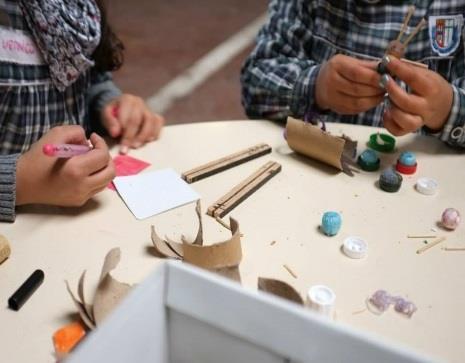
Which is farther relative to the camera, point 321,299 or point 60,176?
point 60,176

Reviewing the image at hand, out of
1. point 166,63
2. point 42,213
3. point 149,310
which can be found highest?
point 149,310

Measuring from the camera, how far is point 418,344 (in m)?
0.49

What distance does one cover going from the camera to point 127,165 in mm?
772

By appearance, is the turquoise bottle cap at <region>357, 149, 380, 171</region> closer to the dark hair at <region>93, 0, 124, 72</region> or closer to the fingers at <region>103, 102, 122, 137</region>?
the fingers at <region>103, 102, 122, 137</region>

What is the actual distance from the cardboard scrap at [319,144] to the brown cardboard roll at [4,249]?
42cm

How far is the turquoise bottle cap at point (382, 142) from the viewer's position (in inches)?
32.3

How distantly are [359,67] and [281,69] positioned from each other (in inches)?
8.0

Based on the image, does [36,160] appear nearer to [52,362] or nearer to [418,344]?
[52,362]

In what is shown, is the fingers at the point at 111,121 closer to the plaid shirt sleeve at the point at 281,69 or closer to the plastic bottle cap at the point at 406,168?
the plaid shirt sleeve at the point at 281,69

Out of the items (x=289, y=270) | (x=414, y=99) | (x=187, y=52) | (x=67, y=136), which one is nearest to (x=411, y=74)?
(x=414, y=99)

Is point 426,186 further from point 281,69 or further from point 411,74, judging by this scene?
point 281,69

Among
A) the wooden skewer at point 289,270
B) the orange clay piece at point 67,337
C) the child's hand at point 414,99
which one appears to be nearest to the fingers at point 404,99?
the child's hand at point 414,99

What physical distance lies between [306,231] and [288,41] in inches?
19.5

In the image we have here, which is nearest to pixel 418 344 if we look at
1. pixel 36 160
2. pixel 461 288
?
pixel 461 288
